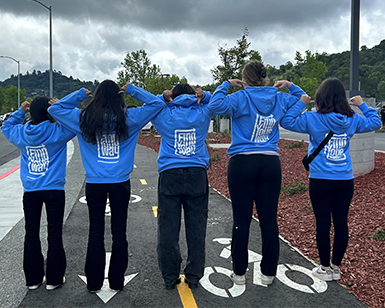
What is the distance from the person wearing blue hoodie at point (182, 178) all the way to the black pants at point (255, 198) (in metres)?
0.32

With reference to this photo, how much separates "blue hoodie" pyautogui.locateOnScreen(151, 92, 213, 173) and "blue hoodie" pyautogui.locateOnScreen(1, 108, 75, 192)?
35.9 inches

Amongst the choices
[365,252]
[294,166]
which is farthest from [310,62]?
[365,252]

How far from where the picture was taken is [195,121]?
11.3 ft

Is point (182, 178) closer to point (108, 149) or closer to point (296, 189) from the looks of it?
point (108, 149)

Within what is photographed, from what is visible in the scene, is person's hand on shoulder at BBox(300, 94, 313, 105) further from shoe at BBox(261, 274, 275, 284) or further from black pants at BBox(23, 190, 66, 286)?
black pants at BBox(23, 190, 66, 286)

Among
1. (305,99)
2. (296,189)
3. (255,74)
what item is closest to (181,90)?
(255,74)

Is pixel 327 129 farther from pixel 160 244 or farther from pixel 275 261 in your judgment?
pixel 160 244

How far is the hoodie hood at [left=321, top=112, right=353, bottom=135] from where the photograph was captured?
11.9 ft

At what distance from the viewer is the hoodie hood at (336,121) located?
363 centimetres

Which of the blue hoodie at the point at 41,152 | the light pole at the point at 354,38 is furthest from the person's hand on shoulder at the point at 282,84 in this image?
the light pole at the point at 354,38

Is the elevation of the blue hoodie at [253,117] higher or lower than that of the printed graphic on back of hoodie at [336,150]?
higher

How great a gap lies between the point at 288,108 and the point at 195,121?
984mm

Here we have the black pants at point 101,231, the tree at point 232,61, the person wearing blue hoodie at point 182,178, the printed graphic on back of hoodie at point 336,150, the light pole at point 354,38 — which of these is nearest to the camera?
the black pants at point 101,231

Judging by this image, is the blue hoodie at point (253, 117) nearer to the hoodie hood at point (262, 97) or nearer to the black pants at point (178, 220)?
the hoodie hood at point (262, 97)
